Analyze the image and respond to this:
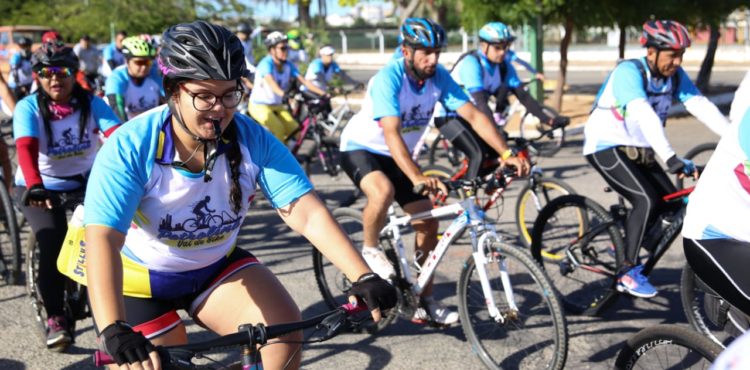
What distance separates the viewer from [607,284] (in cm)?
665

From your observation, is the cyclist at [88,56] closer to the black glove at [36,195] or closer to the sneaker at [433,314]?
the black glove at [36,195]

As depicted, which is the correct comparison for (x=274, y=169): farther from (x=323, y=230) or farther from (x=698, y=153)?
(x=698, y=153)

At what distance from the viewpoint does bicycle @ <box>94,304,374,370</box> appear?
2594mm

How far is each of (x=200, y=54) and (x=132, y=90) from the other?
680 cm

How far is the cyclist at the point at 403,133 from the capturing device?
572 centimetres

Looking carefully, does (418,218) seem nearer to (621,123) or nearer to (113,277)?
(621,123)

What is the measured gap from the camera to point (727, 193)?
3.34 meters

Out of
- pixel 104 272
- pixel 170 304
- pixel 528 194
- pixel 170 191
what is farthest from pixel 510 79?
pixel 104 272

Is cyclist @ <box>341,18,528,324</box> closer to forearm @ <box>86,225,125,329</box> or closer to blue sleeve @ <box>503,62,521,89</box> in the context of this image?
forearm @ <box>86,225,125,329</box>

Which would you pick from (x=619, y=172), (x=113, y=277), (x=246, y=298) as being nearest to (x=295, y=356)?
(x=246, y=298)

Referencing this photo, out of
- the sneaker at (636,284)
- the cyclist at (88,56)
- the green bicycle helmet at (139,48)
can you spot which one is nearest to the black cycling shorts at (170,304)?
the sneaker at (636,284)

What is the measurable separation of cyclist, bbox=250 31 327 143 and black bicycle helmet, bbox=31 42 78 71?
240 inches

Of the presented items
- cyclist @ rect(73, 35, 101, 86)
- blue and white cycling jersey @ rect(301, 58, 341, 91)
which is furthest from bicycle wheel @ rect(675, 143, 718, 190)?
cyclist @ rect(73, 35, 101, 86)

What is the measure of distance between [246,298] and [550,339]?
86.6 inches
